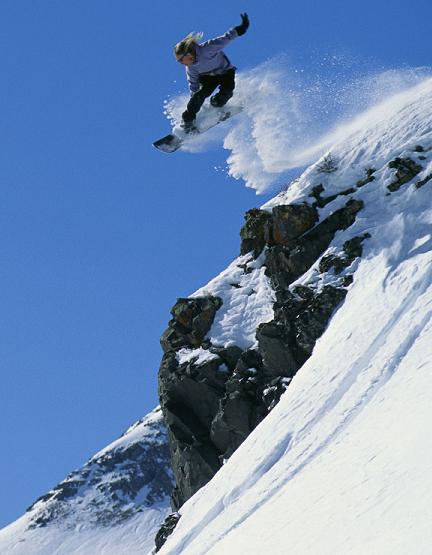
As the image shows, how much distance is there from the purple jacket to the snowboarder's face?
149 mm

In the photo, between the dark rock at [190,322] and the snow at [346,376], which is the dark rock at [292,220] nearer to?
the snow at [346,376]

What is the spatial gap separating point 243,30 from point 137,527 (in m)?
109

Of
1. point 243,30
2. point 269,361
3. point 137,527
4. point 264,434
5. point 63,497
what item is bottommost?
point 264,434

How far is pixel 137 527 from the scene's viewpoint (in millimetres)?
122438

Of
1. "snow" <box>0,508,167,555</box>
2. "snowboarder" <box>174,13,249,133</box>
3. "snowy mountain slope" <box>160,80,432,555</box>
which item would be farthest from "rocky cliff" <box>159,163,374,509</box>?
"snow" <box>0,508,167,555</box>

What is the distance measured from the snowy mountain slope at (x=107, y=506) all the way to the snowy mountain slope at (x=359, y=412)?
86.6 m

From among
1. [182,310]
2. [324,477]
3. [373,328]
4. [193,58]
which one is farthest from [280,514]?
[182,310]

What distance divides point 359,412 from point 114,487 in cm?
12522

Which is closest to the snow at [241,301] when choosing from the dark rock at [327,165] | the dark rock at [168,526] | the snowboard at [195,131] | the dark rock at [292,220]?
the dark rock at [292,220]

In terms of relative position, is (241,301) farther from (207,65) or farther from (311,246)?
(207,65)

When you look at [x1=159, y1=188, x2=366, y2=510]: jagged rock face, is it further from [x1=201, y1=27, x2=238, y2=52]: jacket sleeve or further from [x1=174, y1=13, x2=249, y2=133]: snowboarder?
[x1=201, y1=27, x2=238, y2=52]: jacket sleeve

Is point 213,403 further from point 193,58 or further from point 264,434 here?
point 193,58

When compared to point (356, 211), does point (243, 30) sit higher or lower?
higher

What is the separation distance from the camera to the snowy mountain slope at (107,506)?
11956 cm
